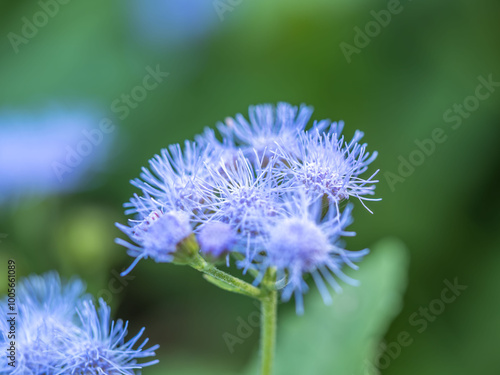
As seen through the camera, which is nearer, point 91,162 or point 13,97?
point 91,162

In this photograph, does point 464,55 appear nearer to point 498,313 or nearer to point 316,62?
point 316,62

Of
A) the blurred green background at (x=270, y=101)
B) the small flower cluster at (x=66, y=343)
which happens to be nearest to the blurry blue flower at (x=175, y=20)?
the blurred green background at (x=270, y=101)

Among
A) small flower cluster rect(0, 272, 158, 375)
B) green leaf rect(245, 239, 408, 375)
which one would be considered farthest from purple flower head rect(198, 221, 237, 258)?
green leaf rect(245, 239, 408, 375)

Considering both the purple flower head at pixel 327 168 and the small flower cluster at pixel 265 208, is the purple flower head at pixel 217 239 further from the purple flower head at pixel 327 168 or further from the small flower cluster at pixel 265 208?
the purple flower head at pixel 327 168

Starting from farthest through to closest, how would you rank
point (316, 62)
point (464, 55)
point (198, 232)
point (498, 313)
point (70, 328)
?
point (316, 62) → point (464, 55) → point (498, 313) → point (70, 328) → point (198, 232)

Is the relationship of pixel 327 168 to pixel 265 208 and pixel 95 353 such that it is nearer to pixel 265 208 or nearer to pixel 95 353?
pixel 265 208

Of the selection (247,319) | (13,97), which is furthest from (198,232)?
(13,97)

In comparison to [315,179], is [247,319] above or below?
below
